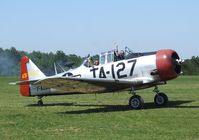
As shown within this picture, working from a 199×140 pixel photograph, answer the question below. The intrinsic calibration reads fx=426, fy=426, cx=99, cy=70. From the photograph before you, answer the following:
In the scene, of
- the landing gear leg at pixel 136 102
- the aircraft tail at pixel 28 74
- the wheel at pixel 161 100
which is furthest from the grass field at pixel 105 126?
the aircraft tail at pixel 28 74

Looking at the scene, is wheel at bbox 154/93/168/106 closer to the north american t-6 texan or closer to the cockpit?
the north american t-6 texan

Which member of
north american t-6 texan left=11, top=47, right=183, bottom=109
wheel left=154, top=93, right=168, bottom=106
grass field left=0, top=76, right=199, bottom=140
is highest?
north american t-6 texan left=11, top=47, right=183, bottom=109

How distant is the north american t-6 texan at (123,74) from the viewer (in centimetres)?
1413

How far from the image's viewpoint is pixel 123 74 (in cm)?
1487

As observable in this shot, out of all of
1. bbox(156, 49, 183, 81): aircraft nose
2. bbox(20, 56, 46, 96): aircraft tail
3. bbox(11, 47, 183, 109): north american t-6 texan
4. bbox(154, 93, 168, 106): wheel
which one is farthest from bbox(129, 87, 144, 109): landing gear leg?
bbox(20, 56, 46, 96): aircraft tail

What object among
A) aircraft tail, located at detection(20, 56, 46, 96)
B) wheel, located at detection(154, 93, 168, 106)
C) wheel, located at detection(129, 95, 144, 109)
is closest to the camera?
wheel, located at detection(129, 95, 144, 109)

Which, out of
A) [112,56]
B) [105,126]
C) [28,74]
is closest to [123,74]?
[112,56]

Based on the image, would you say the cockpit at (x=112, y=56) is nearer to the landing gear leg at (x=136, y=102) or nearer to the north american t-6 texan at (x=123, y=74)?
the north american t-6 texan at (x=123, y=74)

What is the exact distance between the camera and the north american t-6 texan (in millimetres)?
14133

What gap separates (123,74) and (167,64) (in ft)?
5.45

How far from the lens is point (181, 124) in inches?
392

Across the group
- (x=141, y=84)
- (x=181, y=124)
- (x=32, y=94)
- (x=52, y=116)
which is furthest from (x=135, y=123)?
(x=32, y=94)

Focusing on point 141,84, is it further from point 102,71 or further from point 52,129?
point 52,129

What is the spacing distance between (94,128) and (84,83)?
487 cm
